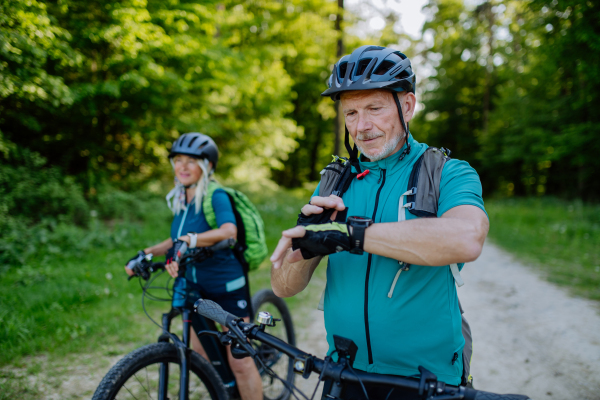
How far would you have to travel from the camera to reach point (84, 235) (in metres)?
7.67

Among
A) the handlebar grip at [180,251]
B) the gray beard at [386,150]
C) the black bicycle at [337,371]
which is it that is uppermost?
the gray beard at [386,150]

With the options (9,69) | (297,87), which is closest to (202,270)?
(9,69)

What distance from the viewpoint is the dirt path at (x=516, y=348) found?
145 inches

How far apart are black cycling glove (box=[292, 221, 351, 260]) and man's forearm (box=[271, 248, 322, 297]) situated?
1.33ft

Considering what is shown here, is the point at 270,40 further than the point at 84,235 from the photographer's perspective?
Yes

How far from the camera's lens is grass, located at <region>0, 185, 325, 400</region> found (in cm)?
376

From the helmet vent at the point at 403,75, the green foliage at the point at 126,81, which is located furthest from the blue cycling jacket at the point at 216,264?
the green foliage at the point at 126,81

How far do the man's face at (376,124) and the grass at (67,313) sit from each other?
3.68 meters

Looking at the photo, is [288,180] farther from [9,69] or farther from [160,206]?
[9,69]

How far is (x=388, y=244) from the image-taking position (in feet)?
4.34

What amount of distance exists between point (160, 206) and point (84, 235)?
8.86 ft

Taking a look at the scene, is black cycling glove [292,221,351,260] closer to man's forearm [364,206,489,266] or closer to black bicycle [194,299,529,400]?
man's forearm [364,206,489,266]

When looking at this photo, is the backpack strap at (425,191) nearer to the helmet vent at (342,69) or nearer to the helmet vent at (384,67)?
the helmet vent at (384,67)

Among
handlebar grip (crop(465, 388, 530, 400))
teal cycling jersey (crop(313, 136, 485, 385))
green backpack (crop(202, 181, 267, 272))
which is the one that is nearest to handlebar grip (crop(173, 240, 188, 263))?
green backpack (crop(202, 181, 267, 272))
